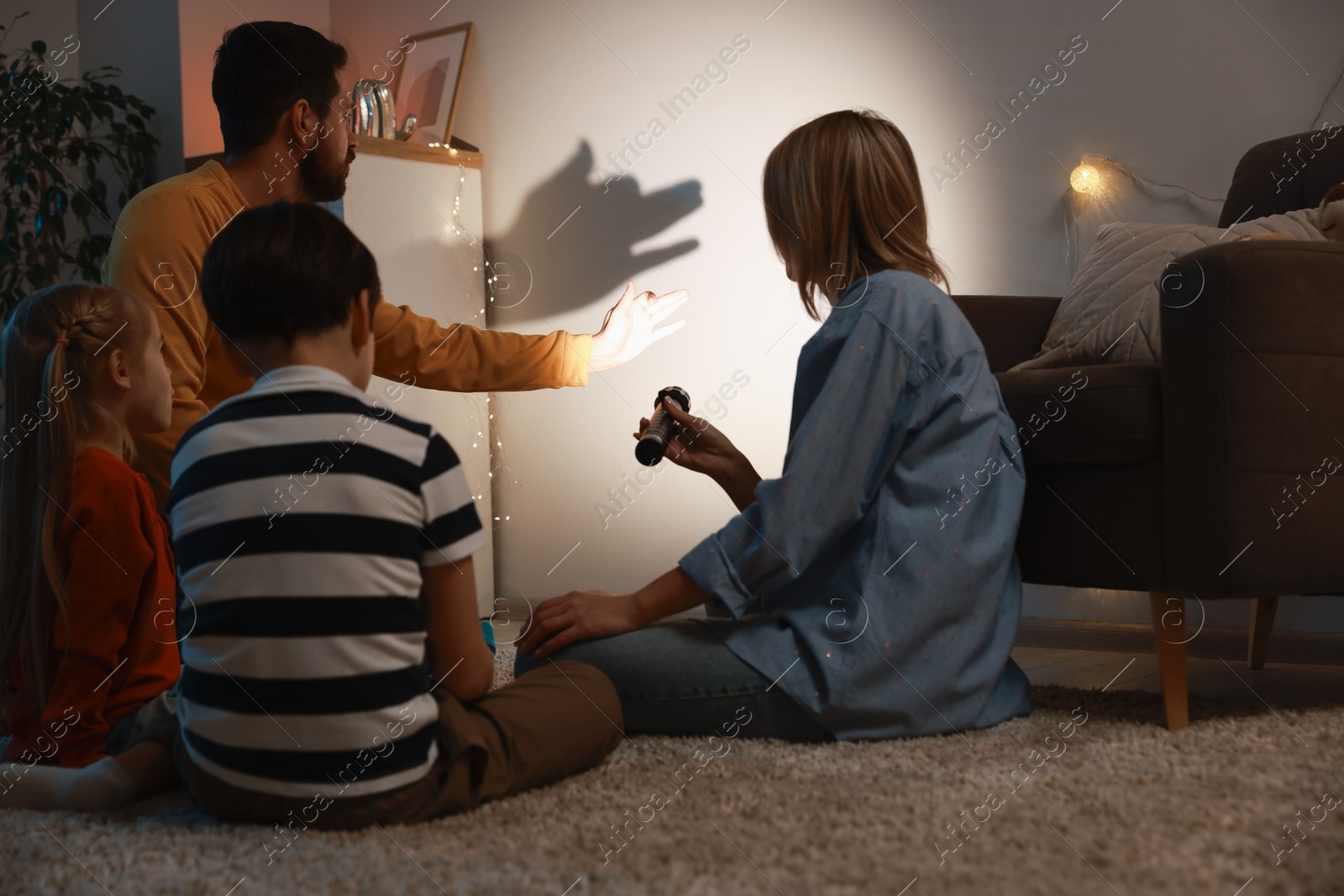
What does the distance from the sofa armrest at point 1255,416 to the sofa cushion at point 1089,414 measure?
45 mm

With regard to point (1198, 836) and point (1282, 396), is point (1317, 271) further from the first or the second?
point (1198, 836)

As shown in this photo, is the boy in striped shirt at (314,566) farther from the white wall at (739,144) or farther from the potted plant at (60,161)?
the potted plant at (60,161)

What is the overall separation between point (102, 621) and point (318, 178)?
77 centimetres

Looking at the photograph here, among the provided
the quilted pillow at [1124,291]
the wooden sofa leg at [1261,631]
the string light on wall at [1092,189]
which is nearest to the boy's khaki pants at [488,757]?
the quilted pillow at [1124,291]

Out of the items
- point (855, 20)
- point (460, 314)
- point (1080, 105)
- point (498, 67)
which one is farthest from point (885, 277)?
point (498, 67)

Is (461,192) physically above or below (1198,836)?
above

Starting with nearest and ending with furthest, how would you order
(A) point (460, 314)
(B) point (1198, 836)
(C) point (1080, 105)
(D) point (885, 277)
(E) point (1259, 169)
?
(B) point (1198, 836) → (D) point (885, 277) → (E) point (1259, 169) → (C) point (1080, 105) → (A) point (460, 314)

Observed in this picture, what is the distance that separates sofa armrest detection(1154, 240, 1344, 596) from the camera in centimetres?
120

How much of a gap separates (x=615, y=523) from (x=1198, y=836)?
1.91m

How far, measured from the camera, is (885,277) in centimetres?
119

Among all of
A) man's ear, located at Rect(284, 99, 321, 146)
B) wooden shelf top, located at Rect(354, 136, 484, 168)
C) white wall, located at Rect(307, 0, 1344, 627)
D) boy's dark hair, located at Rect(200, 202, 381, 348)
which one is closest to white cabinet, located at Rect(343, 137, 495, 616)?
wooden shelf top, located at Rect(354, 136, 484, 168)

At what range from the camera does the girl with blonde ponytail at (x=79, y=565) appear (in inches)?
44.0

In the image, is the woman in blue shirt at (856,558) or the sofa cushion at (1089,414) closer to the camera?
the woman in blue shirt at (856,558)

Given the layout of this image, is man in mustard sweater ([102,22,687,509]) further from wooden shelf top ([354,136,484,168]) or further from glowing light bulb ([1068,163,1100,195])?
glowing light bulb ([1068,163,1100,195])
